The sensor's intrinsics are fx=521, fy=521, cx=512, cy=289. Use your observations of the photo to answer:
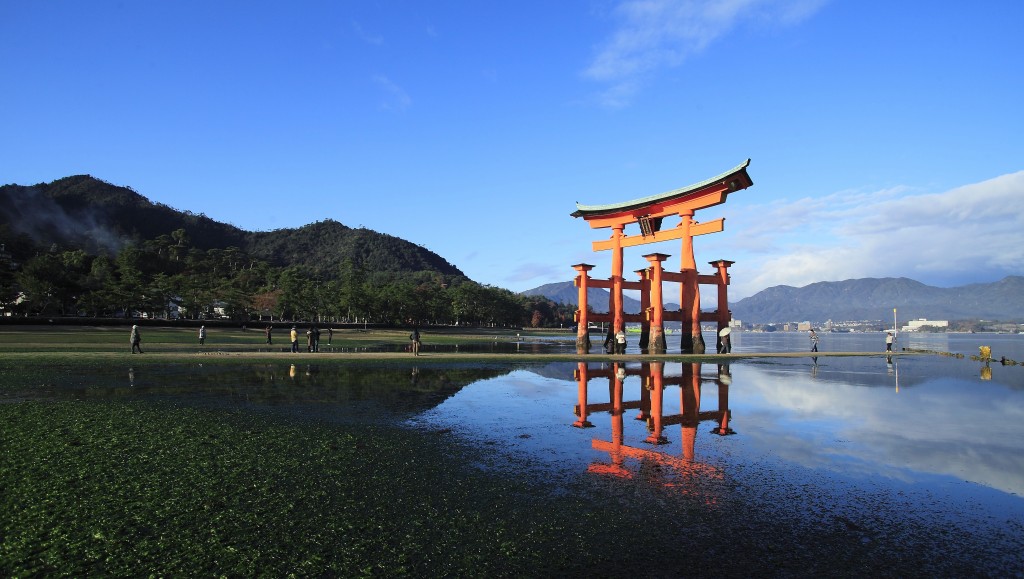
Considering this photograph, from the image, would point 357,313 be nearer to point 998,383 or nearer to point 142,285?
point 142,285

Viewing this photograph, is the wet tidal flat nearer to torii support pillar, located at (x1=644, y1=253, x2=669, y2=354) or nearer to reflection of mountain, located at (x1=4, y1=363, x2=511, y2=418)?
reflection of mountain, located at (x1=4, y1=363, x2=511, y2=418)

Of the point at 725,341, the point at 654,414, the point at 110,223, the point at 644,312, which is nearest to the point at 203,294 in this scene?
the point at 644,312

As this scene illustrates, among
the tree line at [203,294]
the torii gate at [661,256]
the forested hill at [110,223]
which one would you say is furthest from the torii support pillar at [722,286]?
the forested hill at [110,223]

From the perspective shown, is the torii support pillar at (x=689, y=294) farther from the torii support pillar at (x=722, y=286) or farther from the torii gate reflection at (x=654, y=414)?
the torii gate reflection at (x=654, y=414)

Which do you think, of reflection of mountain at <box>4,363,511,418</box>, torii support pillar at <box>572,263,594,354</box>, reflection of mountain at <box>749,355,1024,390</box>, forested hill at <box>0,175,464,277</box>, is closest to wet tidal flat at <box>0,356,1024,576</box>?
reflection of mountain at <box>4,363,511,418</box>

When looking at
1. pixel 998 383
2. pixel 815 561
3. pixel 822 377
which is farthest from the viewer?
pixel 822 377

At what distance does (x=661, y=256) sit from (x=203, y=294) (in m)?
64.5

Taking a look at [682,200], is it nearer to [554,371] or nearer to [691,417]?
[554,371]

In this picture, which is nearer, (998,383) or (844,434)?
(844,434)

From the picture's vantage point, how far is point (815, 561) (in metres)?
4.82

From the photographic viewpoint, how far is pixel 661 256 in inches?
1431

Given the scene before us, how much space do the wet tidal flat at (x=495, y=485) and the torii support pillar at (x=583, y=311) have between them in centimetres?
2475

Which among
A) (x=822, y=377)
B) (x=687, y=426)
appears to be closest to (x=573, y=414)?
(x=687, y=426)

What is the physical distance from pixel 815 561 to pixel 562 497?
277 centimetres
